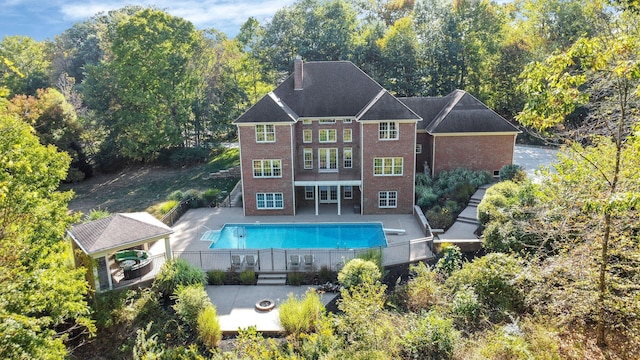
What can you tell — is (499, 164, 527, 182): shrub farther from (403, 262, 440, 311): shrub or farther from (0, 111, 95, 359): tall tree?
(0, 111, 95, 359): tall tree

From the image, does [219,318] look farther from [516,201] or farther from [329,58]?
[329,58]

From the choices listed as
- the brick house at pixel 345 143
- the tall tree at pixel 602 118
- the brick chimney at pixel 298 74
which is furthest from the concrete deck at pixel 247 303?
the brick chimney at pixel 298 74

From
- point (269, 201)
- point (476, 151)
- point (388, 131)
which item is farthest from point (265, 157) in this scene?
point (476, 151)

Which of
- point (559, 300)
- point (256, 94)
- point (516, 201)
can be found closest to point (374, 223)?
point (516, 201)

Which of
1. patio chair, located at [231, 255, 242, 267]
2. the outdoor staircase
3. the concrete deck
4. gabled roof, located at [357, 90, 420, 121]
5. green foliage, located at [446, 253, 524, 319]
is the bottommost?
the concrete deck

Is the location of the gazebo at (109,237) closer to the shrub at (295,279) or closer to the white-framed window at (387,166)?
the shrub at (295,279)

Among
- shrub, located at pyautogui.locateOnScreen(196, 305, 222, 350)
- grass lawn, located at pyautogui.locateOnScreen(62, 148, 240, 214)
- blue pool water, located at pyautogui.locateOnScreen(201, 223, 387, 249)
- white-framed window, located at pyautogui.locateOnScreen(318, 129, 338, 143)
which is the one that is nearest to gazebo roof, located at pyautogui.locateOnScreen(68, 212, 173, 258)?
blue pool water, located at pyautogui.locateOnScreen(201, 223, 387, 249)
